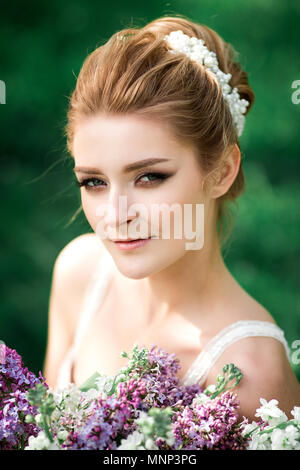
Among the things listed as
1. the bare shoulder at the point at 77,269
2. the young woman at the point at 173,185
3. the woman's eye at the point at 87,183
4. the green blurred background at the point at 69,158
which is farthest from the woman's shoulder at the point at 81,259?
the woman's eye at the point at 87,183

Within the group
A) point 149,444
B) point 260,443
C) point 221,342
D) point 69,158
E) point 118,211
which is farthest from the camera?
point 69,158

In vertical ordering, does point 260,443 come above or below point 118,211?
below

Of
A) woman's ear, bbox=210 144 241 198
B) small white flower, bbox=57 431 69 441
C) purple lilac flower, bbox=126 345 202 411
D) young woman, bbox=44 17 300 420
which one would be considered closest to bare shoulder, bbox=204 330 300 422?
young woman, bbox=44 17 300 420

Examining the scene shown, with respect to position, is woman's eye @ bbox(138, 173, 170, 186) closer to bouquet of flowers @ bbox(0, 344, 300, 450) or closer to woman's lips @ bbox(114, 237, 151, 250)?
woman's lips @ bbox(114, 237, 151, 250)

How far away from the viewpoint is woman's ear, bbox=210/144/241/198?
153cm

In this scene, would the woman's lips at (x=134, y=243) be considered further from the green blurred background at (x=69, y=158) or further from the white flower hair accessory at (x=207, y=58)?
the green blurred background at (x=69, y=158)

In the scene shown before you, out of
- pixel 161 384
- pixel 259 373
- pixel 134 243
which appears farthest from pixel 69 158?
pixel 161 384

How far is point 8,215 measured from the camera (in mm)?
2975

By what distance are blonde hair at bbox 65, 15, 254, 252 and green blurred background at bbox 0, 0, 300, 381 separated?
1261mm

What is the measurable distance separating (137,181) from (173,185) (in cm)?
9

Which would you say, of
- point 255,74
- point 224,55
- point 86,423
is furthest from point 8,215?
point 86,423

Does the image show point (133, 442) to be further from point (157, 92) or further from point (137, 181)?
point (157, 92)

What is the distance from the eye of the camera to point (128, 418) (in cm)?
99
